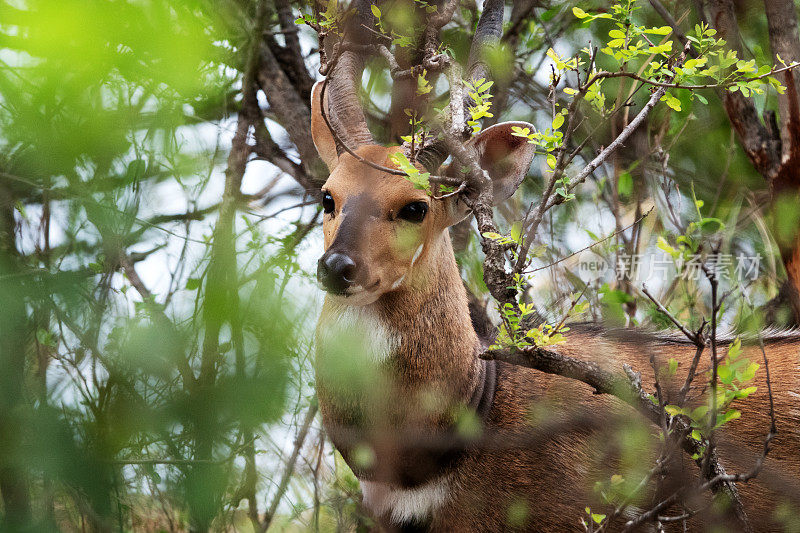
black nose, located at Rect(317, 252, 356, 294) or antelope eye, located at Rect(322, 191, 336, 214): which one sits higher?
antelope eye, located at Rect(322, 191, 336, 214)

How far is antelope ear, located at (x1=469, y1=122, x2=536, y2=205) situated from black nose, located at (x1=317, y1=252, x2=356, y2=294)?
2.69ft

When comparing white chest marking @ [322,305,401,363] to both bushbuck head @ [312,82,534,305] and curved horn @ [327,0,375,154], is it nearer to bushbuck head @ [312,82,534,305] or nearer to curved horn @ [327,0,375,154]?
bushbuck head @ [312,82,534,305]

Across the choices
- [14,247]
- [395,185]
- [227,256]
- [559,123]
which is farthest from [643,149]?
[14,247]

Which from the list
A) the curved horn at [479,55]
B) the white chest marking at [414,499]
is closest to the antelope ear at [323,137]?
the curved horn at [479,55]

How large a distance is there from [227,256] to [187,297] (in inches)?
6.8

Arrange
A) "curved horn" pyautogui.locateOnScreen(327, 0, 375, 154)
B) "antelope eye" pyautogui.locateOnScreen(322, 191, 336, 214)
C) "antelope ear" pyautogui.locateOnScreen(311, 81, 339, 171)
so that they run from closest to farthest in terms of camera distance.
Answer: "antelope eye" pyautogui.locateOnScreen(322, 191, 336, 214) < "curved horn" pyautogui.locateOnScreen(327, 0, 375, 154) < "antelope ear" pyautogui.locateOnScreen(311, 81, 339, 171)

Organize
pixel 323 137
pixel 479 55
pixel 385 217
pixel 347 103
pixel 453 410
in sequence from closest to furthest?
1. pixel 385 217
2. pixel 453 410
3. pixel 479 55
4. pixel 347 103
5. pixel 323 137

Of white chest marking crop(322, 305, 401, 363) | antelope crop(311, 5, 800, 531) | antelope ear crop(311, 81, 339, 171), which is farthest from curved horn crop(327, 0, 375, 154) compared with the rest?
white chest marking crop(322, 305, 401, 363)

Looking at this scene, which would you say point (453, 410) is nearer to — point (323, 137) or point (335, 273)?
point (335, 273)

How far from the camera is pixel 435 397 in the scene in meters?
3.23

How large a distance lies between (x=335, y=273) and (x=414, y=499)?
108 cm

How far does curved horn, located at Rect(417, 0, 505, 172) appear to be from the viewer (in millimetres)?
3275

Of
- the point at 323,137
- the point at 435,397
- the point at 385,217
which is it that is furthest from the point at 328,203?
the point at 435,397

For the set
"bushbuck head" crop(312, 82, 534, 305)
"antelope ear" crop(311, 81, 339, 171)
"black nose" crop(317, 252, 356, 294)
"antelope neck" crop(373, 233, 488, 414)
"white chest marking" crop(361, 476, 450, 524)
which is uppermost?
"antelope ear" crop(311, 81, 339, 171)
